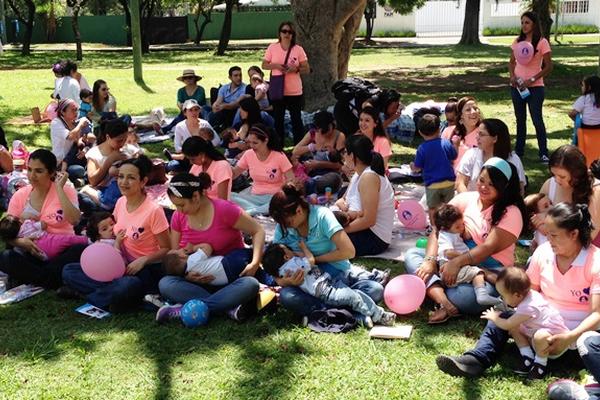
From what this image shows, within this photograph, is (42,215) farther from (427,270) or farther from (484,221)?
(484,221)

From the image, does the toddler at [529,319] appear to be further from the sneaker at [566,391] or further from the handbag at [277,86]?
the handbag at [277,86]

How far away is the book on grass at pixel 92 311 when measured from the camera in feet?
16.4

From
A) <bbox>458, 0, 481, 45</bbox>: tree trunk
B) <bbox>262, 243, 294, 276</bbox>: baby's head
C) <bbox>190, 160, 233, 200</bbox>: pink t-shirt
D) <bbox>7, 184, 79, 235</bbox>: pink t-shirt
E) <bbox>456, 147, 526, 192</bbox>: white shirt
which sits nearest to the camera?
<bbox>262, 243, 294, 276</bbox>: baby's head

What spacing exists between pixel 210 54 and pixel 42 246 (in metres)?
29.0

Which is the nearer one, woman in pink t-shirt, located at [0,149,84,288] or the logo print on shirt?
the logo print on shirt

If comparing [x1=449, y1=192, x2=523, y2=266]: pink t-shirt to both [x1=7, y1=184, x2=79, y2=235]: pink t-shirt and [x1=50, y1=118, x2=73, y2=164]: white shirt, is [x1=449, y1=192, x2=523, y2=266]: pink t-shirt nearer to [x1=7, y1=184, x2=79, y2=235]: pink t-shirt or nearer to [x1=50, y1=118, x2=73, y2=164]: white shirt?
[x1=7, y1=184, x2=79, y2=235]: pink t-shirt

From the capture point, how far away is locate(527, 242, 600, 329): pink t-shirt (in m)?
3.95

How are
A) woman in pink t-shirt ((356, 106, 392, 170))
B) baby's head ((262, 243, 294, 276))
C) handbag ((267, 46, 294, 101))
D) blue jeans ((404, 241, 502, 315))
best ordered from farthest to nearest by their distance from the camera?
1. handbag ((267, 46, 294, 101))
2. woman in pink t-shirt ((356, 106, 392, 170))
3. baby's head ((262, 243, 294, 276))
4. blue jeans ((404, 241, 502, 315))

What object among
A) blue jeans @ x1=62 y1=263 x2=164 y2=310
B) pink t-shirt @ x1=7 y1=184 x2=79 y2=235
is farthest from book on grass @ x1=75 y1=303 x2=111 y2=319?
pink t-shirt @ x1=7 y1=184 x2=79 y2=235

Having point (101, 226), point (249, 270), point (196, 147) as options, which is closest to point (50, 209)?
point (101, 226)

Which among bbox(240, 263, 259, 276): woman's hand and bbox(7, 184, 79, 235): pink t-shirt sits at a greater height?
bbox(7, 184, 79, 235): pink t-shirt

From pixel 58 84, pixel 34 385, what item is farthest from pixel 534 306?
pixel 58 84

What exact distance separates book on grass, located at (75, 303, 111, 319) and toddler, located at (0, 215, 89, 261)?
2.03 feet

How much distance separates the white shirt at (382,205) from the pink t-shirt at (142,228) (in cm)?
160
